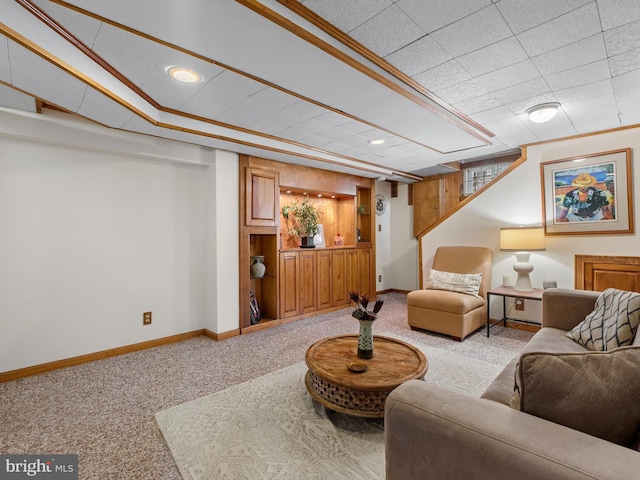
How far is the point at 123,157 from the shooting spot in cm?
323

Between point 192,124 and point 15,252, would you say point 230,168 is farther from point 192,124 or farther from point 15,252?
point 15,252

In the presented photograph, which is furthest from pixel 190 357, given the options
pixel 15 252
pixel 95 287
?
pixel 15 252

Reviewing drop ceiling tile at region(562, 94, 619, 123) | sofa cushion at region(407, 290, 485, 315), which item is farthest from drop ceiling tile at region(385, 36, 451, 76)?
sofa cushion at region(407, 290, 485, 315)

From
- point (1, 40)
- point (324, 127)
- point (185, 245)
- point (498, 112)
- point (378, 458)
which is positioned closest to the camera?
point (1, 40)

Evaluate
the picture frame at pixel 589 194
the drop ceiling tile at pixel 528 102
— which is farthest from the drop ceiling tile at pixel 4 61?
the picture frame at pixel 589 194

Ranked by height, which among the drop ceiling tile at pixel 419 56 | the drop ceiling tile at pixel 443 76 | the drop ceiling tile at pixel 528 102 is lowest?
the drop ceiling tile at pixel 419 56

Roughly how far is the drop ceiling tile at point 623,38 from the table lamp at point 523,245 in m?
1.97

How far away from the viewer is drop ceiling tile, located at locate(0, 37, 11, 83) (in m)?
1.58

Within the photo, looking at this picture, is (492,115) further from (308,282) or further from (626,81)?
(308,282)

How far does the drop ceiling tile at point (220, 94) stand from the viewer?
2.21 metres

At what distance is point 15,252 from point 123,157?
1263mm

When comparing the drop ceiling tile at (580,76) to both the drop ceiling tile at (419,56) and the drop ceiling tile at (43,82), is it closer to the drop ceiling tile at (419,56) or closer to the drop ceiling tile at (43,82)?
the drop ceiling tile at (419,56)

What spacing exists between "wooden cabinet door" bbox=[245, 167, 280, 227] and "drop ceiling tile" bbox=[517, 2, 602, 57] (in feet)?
9.68

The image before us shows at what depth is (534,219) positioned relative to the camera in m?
3.84
